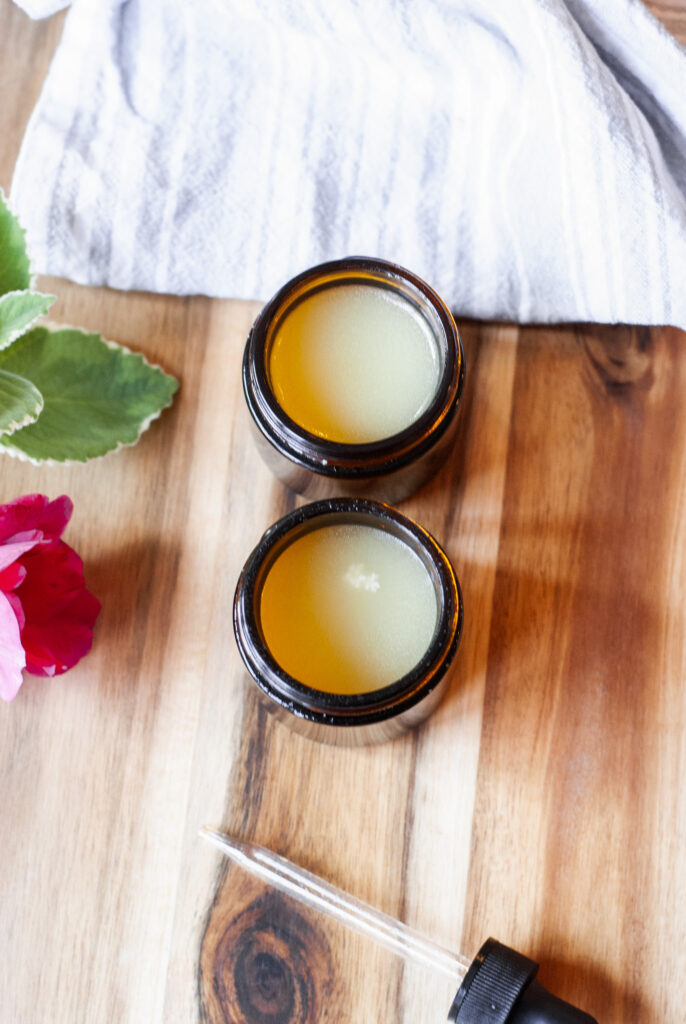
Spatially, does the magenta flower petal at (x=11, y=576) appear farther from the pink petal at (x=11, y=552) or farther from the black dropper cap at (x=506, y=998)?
the black dropper cap at (x=506, y=998)

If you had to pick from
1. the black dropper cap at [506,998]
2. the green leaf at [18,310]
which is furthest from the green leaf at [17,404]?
the black dropper cap at [506,998]

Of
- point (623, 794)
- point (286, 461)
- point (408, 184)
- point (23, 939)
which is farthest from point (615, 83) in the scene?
point (23, 939)

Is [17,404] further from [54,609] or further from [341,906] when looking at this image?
[341,906]

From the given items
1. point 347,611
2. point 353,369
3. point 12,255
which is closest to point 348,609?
point 347,611

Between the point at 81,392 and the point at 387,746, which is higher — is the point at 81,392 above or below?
above

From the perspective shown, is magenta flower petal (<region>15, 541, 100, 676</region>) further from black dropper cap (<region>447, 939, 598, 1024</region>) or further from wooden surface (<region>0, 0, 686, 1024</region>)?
black dropper cap (<region>447, 939, 598, 1024</region>)

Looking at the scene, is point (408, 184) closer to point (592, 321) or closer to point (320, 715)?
point (592, 321)

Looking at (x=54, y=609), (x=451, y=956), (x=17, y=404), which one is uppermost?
(x=17, y=404)

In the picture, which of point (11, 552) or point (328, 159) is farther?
point (328, 159)
